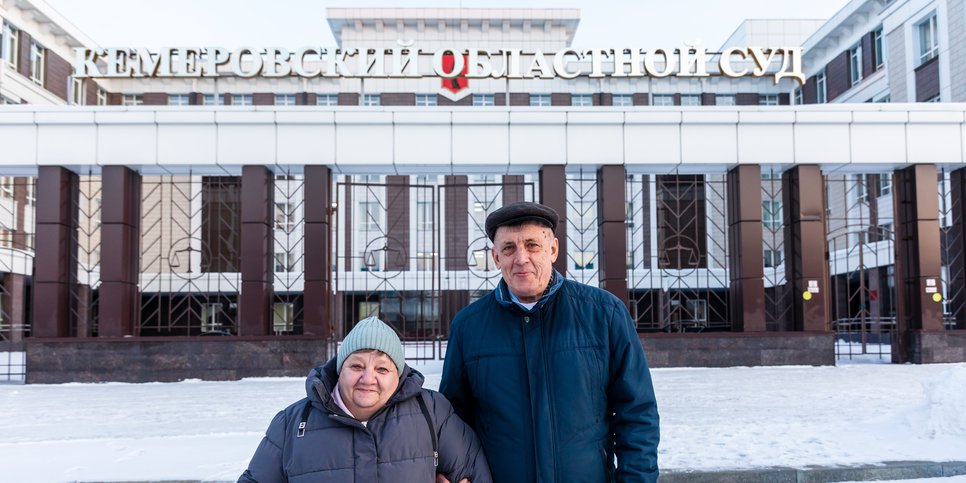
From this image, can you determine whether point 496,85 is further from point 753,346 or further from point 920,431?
point 920,431

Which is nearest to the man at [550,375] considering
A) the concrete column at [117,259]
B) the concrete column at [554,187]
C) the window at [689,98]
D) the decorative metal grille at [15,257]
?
the concrete column at [554,187]

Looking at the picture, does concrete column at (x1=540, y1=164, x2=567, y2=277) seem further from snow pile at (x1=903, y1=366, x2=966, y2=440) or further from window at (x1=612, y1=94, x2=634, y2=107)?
window at (x1=612, y1=94, x2=634, y2=107)

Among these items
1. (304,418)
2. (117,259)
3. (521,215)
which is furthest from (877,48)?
(304,418)

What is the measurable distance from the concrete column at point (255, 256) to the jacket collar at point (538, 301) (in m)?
12.5

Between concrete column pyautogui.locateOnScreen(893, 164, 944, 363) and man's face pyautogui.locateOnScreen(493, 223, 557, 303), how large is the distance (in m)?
15.4

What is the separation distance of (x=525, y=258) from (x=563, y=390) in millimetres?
525

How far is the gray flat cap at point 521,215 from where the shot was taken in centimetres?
302

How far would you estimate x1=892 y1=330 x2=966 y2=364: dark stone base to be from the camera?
15648 millimetres

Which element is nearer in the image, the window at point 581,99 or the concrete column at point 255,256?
the concrete column at point 255,256

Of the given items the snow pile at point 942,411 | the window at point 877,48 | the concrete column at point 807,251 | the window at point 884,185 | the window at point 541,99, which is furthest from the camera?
the window at point 541,99

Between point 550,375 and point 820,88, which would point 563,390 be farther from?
point 820,88

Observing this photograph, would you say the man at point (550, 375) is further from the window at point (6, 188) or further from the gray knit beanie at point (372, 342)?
the window at point (6, 188)

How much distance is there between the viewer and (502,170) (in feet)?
52.0

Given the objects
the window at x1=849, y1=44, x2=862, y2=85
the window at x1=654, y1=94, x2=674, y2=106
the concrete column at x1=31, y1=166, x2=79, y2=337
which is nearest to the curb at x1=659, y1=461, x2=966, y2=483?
the concrete column at x1=31, y1=166, x2=79, y2=337
